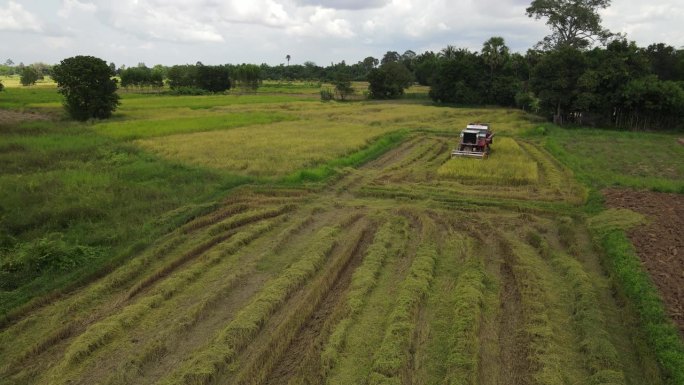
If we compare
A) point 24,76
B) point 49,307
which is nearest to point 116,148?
point 49,307

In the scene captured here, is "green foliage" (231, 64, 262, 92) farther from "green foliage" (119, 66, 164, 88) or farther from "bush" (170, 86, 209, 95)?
"green foliage" (119, 66, 164, 88)

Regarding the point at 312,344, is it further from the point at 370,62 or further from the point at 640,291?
the point at 370,62

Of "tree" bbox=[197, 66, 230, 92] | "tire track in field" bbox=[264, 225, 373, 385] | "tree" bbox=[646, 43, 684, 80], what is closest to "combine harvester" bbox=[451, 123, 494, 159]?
"tire track in field" bbox=[264, 225, 373, 385]

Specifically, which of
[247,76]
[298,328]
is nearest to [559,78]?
[298,328]

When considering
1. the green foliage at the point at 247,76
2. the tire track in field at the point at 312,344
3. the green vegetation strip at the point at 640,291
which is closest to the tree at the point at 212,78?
the green foliage at the point at 247,76

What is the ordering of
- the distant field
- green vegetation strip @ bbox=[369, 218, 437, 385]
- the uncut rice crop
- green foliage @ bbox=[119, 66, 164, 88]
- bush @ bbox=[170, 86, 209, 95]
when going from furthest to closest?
green foliage @ bbox=[119, 66, 164, 88] → bush @ bbox=[170, 86, 209, 95] → the uncut rice crop → the distant field → green vegetation strip @ bbox=[369, 218, 437, 385]
